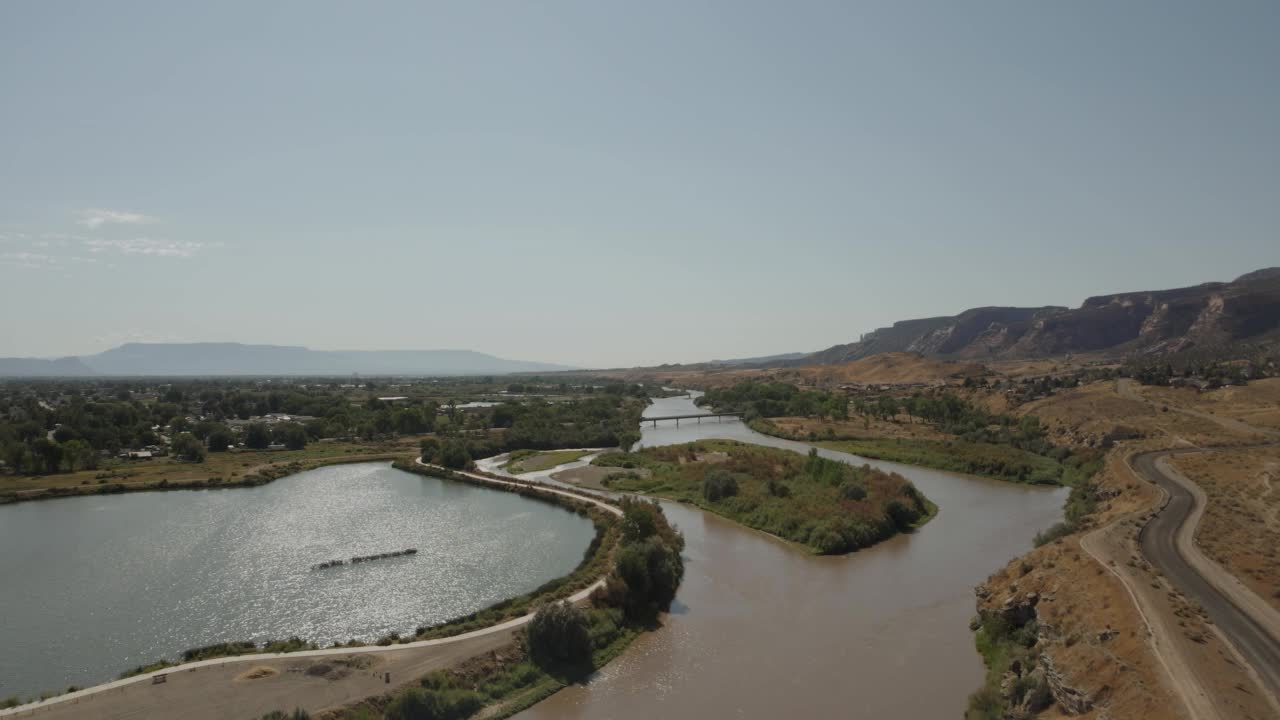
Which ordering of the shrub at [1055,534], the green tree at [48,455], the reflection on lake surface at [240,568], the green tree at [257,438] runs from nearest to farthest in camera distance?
the reflection on lake surface at [240,568] < the shrub at [1055,534] < the green tree at [48,455] < the green tree at [257,438]

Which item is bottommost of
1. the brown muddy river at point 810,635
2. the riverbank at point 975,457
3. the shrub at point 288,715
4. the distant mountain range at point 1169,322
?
the brown muddy river at point 810,635

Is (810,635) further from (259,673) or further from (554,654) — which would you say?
(259,673)

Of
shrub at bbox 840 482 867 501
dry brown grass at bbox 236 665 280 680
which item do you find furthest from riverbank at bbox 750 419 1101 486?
dry brown grass at bbox 236 665 280 680

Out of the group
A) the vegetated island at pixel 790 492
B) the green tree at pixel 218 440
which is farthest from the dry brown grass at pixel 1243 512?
the green tree at pixel 218 440

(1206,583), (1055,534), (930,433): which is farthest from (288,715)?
(930,433)

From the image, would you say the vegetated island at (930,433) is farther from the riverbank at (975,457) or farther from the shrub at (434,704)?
the shrub at (434,704)

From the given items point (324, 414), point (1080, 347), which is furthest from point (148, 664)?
point (1080, 347)

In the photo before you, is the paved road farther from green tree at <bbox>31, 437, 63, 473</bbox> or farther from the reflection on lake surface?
Result: green tree at <bbox>31, 437, 63, 473</bbox>
